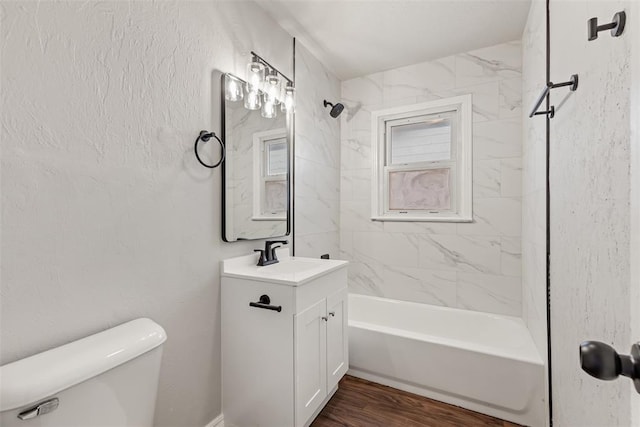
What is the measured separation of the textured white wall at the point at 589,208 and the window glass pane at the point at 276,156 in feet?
4.98

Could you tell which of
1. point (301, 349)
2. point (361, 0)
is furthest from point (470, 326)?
point (361, 0)

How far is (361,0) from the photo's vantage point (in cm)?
188

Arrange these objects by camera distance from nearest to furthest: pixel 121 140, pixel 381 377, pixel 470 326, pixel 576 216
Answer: pixel 576 216 → pixel 121 140 → pixel 381 377 → pixel 470 326

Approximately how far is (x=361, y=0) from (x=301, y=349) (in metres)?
2.07

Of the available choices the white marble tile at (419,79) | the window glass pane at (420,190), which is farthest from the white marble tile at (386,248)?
the white marble tile at (419,79)

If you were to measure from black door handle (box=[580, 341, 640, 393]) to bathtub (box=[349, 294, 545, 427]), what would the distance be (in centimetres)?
154

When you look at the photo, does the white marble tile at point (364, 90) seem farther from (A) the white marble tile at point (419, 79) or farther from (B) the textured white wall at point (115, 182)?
(B) the textured white wall at point (115, 182)

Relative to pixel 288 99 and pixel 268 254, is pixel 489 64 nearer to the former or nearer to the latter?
pixel 288 99

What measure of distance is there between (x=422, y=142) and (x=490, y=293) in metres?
1.41

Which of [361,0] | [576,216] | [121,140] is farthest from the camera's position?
[361,0]

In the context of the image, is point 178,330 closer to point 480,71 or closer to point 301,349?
point 301,349

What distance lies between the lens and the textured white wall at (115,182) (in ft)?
3.00

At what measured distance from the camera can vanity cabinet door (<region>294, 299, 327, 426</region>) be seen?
1.44m

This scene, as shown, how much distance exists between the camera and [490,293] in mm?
2428
